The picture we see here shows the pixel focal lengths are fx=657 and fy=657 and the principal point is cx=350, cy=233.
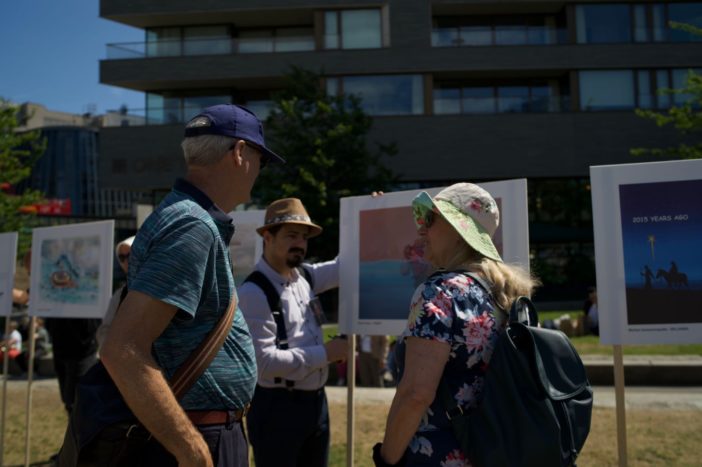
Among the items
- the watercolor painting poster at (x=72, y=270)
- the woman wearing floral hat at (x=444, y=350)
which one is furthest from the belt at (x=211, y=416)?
the watercolor painting poster at (x=72, y=270)

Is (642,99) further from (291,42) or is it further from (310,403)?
(310,403)

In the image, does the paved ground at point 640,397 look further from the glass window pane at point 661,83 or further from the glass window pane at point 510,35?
the glass window pane at point 661,83

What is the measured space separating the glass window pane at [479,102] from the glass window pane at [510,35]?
2.41 metres

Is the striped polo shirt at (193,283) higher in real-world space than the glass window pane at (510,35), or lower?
lower

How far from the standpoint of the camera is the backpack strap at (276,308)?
12.6 ft

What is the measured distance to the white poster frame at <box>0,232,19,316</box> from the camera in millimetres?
6617

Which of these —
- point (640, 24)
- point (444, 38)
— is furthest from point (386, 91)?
point (640, 24)

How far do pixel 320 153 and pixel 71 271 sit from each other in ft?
68.1

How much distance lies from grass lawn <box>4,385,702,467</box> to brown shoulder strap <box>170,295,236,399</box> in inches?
179

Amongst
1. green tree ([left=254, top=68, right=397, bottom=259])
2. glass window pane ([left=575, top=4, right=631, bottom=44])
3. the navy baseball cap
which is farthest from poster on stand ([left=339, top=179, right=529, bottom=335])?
glass window pane ([left=575, top=4, right=631, bottom=44])

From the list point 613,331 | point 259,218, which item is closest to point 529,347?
point 613,331

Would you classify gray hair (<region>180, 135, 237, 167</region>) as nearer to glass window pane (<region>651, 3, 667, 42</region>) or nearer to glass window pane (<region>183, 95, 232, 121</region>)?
glass window pane (<region>183, 95, 232, 121</region>)

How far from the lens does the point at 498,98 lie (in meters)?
31.3

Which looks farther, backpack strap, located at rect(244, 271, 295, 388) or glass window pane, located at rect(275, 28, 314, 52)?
glass window pane, located at rect(275, 28, 314, 52)
